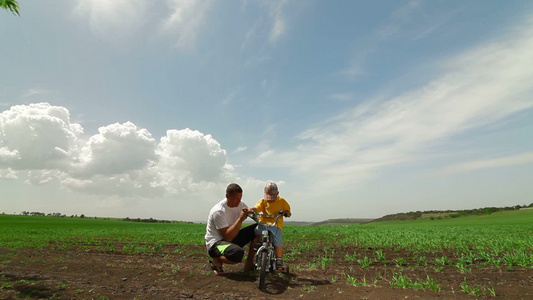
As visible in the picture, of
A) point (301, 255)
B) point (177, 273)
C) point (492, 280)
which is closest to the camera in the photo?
point (492, 280)

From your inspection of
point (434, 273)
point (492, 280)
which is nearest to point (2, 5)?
point (434, 273)

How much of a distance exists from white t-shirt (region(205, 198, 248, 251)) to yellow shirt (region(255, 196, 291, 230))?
440 mm

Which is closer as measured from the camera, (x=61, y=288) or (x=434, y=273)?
(x=61, y=288)

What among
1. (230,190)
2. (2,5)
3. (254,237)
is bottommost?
(254,237)

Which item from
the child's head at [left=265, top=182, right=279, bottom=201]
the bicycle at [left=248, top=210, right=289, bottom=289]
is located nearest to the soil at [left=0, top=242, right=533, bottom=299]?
the bicycle at [left=248, top=210, right=289, bottom=289]

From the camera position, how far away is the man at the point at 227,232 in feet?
19.7

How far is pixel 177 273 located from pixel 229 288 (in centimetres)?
187

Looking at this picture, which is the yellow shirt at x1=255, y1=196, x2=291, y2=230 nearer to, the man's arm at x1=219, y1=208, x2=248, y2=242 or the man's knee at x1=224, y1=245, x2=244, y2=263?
the man's arm at x1=219, y1=208, x2=248, y2=242

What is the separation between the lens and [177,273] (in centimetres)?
658

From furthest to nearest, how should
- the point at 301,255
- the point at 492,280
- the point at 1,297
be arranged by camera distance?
the point at 301,255 → the point at 492,280 → the point at 1,297

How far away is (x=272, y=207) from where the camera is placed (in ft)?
20.4

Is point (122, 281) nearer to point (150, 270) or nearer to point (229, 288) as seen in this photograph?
point (150, 270)

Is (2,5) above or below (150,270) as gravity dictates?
above

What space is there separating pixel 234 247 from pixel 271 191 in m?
1.45
